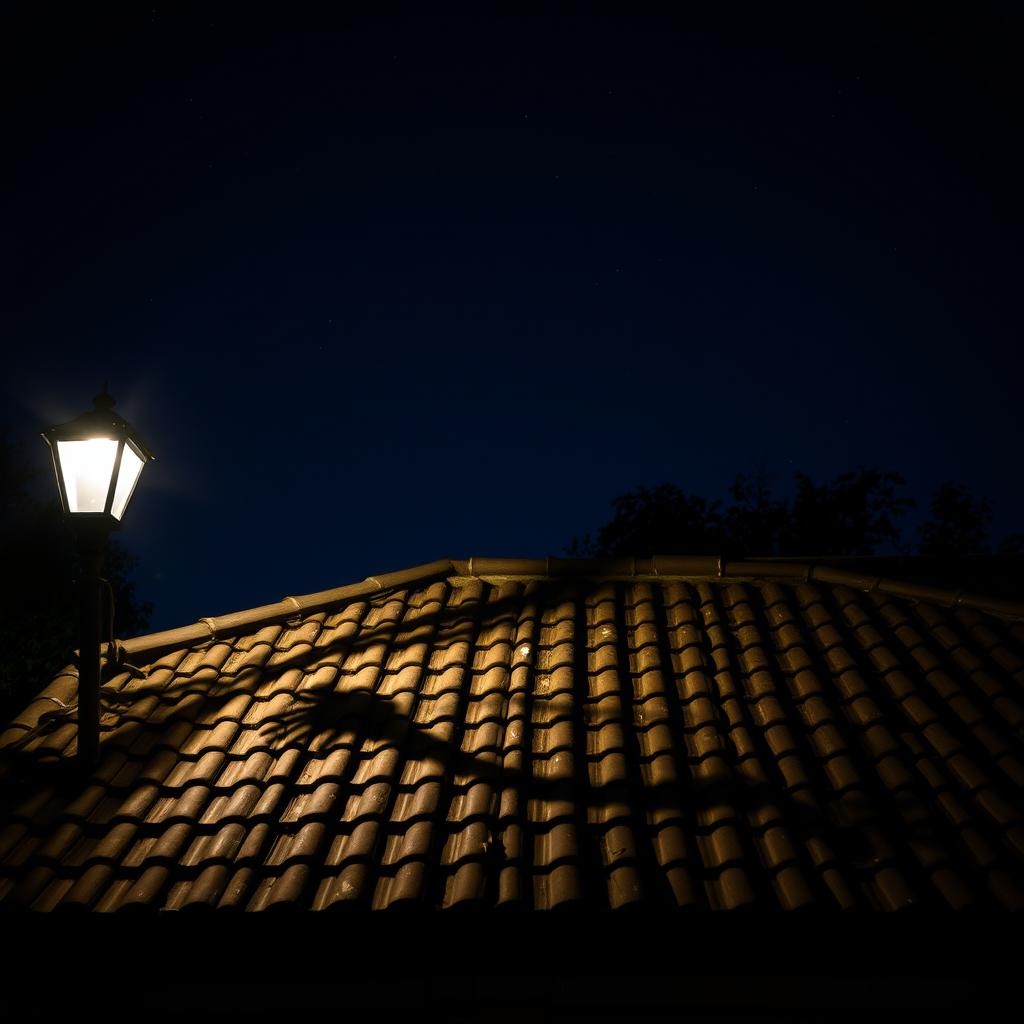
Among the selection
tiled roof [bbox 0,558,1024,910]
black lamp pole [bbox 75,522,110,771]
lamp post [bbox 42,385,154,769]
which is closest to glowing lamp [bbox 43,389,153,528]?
lamp post [bbox 42,385,154,769]

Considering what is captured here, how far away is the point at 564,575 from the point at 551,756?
2374 millimetres

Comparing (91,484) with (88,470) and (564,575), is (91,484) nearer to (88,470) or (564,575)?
(88,470)

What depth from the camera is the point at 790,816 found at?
4059 millimetres

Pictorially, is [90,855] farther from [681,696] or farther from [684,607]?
[684,607]

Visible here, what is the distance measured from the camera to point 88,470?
4520 mm

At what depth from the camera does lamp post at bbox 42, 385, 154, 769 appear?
450cm

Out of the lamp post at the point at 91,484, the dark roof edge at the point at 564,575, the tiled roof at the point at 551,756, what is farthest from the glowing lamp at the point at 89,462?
Answer: the dark roof edge at the point at 564,575

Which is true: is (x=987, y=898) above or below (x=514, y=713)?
below

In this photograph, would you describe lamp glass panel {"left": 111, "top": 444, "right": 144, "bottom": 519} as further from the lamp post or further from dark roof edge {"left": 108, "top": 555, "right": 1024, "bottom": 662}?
dark roof edge {"left": 108, "top": 555, "right": 1024, "bottom": 662}

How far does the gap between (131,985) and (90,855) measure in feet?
2.12

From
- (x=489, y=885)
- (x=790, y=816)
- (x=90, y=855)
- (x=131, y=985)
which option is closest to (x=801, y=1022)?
(x=790, y=816)

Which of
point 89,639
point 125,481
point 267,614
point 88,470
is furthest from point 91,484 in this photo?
point 267,614

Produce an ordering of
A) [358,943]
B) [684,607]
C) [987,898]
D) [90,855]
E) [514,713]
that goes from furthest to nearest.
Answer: [684,607], [514,713], [90,855], [358,943], [987,898]

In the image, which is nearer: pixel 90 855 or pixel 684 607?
pixel 90 855
